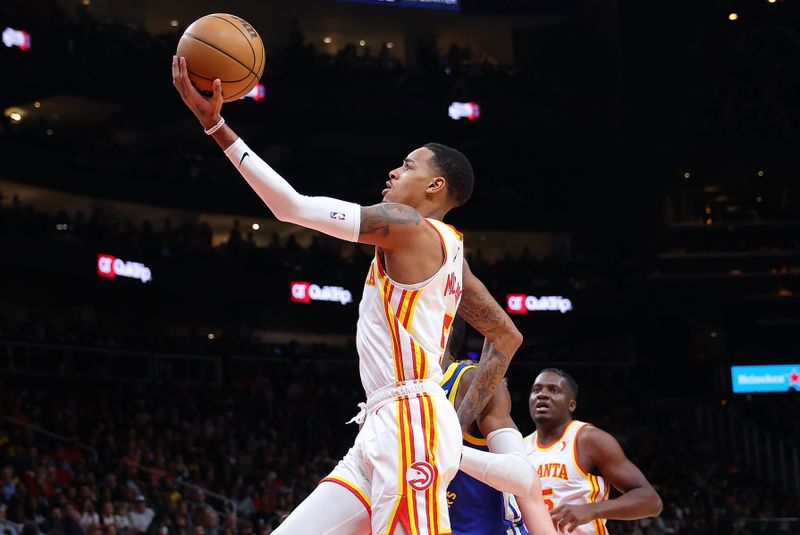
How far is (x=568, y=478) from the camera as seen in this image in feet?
24.4

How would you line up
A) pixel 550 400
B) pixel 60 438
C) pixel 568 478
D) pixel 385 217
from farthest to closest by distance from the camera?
pixel 60 438, pixel 550 400, pixel 568 478, pixel 385 217

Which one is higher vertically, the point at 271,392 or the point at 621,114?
the point at 621,114

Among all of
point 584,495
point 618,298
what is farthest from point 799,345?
point 584,495

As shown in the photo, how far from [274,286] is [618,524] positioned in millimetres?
11993

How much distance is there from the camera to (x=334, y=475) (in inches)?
198

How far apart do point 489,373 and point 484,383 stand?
56mm

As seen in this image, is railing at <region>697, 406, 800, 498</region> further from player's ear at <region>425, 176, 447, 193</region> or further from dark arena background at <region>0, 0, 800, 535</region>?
player's ear at <region>425, 176, 447, 193</region>

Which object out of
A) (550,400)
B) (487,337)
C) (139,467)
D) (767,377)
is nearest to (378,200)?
(767,377)

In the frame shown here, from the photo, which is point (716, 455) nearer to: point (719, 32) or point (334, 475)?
point (719, 32)

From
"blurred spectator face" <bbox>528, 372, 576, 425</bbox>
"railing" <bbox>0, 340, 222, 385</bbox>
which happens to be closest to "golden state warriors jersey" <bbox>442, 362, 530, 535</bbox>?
"blurred spectator face" <bbox>528, 372, 576, 425</bbox>

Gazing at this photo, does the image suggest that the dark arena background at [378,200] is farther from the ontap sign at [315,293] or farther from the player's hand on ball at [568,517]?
the player's hand on ball at [568,517]

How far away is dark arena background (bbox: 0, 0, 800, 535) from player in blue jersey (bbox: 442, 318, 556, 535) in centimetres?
1376

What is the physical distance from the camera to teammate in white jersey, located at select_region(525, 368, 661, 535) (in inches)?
280

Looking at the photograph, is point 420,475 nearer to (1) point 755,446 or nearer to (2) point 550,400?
(2) point 550,400
